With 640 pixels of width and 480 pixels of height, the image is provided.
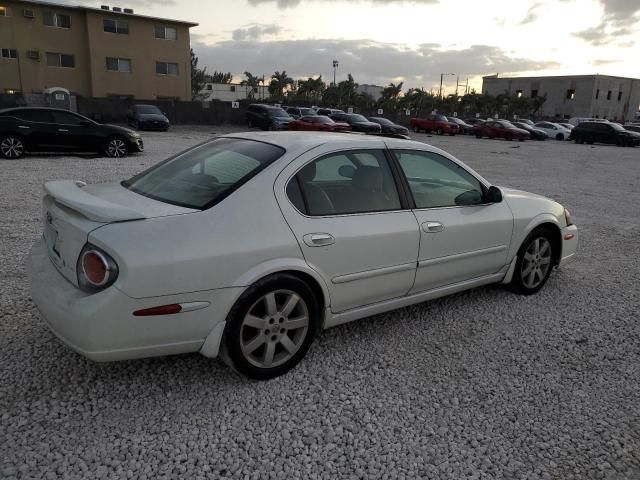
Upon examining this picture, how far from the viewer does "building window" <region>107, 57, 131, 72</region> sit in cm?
3722

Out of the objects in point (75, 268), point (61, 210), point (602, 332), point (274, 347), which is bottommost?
point (602, 332)

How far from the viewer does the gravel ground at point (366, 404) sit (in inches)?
95.0

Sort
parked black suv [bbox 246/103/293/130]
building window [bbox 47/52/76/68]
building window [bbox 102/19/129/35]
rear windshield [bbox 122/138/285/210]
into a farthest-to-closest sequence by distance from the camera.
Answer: building window [bbox 102/19/129/35] → building window [bbox 47/52/76/68] → parked black suv [bbox 246/103/293/130] → rear windshield [bbox 122/138/285/210]

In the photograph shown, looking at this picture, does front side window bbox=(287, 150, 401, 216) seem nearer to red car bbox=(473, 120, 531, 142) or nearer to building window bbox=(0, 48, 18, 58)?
red car bbox=(473, 120, 531, 142)

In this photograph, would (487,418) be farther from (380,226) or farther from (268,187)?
(268,187)

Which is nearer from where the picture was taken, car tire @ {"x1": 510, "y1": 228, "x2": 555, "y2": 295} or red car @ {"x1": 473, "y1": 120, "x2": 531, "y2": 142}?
car tire @ {"x1": 510, "y1": 228, "x2": 555, "y2": 295}

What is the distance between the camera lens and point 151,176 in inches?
141

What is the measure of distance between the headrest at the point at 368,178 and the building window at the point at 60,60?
39860 mm

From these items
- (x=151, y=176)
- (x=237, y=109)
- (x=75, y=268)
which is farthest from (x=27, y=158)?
(x=237, y=109)

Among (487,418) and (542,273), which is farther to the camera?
(542,273)

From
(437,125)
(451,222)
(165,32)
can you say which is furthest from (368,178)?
(165,32)

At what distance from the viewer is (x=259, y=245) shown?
9.25ft

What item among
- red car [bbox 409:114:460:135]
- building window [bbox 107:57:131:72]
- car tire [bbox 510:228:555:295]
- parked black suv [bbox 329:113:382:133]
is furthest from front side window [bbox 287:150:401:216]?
building window [bbox 107:57:131:72]

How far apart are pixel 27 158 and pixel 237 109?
85.3 feet
